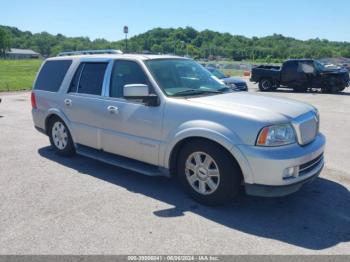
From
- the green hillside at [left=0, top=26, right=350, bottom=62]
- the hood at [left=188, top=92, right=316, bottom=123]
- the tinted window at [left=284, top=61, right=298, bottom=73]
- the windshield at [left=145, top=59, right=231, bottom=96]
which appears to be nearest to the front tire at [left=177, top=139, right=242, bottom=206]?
the hood at [left=188, top=92, right=316, bottom=123]

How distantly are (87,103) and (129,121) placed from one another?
3.38ft

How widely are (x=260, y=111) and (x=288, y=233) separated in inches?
52.7

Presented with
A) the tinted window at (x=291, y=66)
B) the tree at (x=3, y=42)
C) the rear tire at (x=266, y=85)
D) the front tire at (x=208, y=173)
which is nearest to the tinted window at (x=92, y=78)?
the front tire at (x=208, y=173)

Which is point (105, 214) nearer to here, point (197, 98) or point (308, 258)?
point (197, 98)

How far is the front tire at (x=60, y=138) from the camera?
6.39 metres

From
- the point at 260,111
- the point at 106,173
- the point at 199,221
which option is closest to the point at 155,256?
the point at 199,221

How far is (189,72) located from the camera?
5480mm

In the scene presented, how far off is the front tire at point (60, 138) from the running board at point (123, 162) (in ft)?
1.09

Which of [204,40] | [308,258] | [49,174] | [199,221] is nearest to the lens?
[308,258]

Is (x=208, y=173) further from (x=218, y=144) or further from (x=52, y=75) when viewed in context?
(x=52, y=75)

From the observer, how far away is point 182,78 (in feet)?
17.3

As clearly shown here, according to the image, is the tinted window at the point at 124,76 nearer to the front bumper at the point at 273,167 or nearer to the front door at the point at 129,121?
the front door at the point at 129,121

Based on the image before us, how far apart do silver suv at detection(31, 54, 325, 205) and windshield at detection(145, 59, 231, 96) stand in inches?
0.6

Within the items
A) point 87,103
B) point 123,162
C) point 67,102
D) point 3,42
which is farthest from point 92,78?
point 3,42
